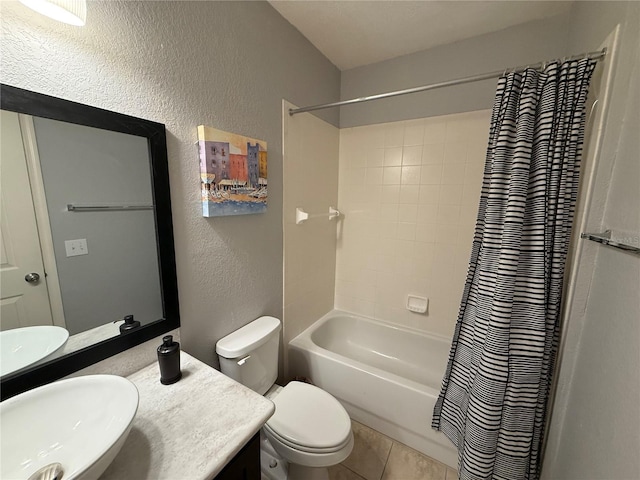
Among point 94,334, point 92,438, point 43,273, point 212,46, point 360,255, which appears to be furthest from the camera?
point 360,255

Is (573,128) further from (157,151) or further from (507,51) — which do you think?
(157,151)

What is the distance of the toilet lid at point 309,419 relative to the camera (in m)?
1.13

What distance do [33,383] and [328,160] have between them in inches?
77.5

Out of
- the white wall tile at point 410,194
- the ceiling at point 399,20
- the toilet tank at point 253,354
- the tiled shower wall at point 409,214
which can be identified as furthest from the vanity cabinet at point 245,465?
the ceiling at point 399,20

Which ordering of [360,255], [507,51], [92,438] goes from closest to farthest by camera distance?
[92,438], [507,51], [360,255]

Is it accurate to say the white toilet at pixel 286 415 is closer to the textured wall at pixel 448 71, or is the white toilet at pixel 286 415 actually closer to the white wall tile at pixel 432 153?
the white wall tile at pixel 432 153

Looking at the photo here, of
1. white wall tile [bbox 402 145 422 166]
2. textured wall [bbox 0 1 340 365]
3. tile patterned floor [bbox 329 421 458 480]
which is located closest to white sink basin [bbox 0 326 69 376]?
textured wall [bbox 0 1 340 365]

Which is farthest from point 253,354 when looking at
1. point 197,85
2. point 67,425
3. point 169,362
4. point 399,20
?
point 399,20

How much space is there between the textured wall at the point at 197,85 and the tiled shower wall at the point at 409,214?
0.74m

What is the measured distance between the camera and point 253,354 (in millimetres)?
1328

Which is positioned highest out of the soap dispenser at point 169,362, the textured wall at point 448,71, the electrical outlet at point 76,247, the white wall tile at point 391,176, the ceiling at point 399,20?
the ceiling at point 399,20

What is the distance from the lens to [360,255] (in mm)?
2273

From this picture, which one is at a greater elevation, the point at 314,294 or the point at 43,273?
the point at 43,273

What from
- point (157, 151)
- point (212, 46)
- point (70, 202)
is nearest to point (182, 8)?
point (212, 46)
